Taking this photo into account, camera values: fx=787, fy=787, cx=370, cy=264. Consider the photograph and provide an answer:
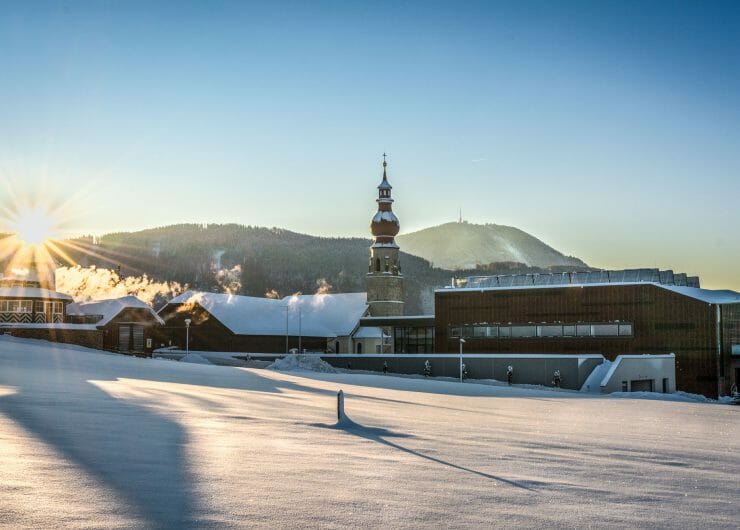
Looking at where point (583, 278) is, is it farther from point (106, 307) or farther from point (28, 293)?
point (28, 293)

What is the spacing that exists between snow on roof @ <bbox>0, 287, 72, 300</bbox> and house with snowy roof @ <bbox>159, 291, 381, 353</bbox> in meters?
21.2

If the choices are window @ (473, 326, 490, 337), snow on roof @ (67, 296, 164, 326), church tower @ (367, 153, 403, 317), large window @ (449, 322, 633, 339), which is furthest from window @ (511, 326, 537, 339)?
snow on roof @ (67, 296, 164, 326)

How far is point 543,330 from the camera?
226ft

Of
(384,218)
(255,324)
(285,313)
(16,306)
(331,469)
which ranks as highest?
(384,218)

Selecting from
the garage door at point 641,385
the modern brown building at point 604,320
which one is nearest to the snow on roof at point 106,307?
the modern brown building at point 604,320

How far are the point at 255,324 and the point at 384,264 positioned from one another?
1763 cm

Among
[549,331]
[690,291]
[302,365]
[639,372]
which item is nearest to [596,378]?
[639,372]

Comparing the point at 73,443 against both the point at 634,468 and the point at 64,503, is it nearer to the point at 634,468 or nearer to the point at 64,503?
the point at 64,503

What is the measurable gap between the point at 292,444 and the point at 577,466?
432 centimetres

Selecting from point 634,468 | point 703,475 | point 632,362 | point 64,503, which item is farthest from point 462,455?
point 632,362

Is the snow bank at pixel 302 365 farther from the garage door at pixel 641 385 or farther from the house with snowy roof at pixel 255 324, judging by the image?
the house with snowy roof at pixel 255 324

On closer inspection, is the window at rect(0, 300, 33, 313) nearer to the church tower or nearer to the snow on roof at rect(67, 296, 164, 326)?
the snow on roof at rect(67, 296, 164, 326)

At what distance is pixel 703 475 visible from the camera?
11.4 meters

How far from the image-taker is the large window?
66062mm
